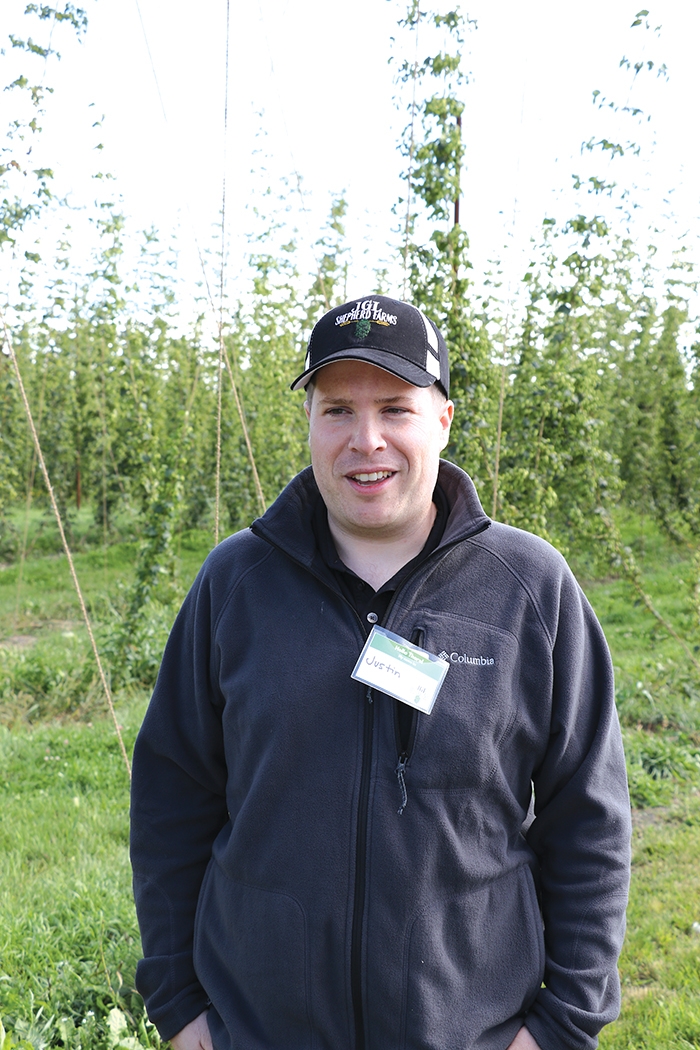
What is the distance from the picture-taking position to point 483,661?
1492 millimetres

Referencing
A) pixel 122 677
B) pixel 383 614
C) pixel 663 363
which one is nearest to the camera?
pixel 383 614

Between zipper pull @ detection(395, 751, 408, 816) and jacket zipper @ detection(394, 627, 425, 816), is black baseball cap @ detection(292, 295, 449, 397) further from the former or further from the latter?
zipper pull @ detection(395, 751, 408, 816)

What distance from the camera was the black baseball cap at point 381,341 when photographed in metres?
1.52

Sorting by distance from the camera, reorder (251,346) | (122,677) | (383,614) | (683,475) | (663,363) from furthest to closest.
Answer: (663,363)
(683,475)
(251,346)
(122,677)
(383,614)

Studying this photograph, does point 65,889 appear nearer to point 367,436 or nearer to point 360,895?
point 360,895

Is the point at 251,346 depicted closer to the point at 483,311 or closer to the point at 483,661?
the point at 483,311

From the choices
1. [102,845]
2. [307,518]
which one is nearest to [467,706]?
[307,518]

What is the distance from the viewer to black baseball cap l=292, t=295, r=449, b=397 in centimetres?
152

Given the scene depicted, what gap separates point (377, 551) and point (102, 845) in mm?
2482

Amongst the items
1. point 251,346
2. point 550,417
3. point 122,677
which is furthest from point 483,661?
point 251,346

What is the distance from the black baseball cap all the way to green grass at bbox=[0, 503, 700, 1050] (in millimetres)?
1634

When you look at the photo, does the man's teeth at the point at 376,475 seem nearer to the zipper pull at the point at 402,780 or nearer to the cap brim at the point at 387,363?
the cap brim at the point at 387,363

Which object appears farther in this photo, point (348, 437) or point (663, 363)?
point (663, 363)

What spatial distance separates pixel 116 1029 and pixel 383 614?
154cm
